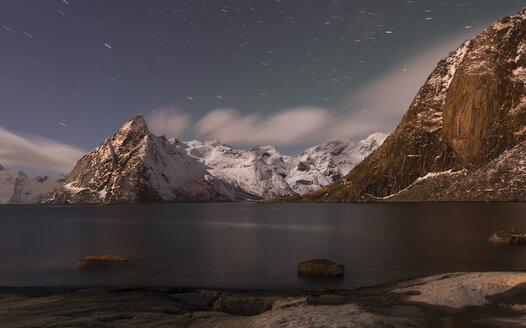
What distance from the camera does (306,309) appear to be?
11.3 metres

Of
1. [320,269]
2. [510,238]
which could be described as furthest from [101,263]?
[510,238]

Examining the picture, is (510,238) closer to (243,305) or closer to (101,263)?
(243,305)

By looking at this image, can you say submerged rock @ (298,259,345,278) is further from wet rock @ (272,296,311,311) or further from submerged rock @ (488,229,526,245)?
submerged rock @ (488,229,526,245)

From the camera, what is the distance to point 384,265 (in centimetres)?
2741

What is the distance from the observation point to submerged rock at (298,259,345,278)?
76.1ft

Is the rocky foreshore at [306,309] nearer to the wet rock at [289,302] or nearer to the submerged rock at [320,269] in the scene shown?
the wet rock at [289,302]

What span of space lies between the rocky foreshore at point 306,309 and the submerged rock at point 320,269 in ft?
29.2

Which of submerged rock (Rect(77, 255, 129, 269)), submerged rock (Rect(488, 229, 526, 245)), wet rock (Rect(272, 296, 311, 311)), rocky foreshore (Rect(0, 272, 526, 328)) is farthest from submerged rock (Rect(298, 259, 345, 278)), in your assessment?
submerged rock (Rect(488, 229, 526, 245))

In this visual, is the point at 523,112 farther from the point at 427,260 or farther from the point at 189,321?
the point at 189,321

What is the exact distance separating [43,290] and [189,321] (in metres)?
14.5

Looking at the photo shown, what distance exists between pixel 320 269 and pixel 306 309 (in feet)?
41.6

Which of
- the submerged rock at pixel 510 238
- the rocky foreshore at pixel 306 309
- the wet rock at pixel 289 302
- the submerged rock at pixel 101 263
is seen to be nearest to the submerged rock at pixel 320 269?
the rocky foreshore at pixel 306 309

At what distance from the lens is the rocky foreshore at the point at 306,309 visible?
9.77 metres

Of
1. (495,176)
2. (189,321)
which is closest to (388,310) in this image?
(189,321)
